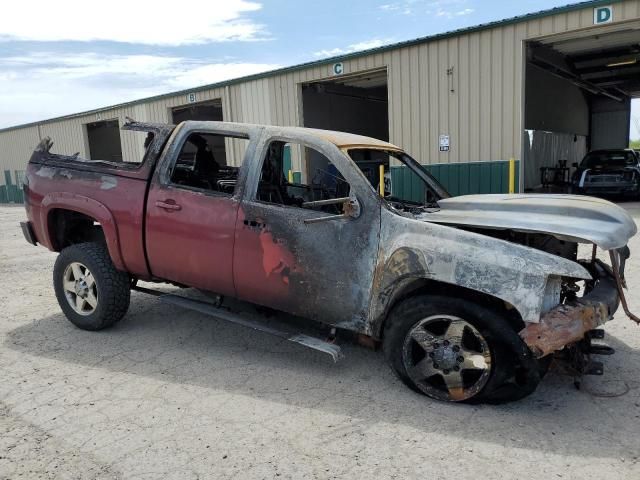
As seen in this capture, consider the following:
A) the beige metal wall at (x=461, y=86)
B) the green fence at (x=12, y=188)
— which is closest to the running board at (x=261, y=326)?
the beige metal wall at (x=461, y=86)

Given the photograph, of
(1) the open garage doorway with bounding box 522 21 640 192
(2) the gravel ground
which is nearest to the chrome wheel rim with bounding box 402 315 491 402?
(2) the gravel ground

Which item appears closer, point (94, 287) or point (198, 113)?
point (94, 287)

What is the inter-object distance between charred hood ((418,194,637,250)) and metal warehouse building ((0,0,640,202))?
8.63 meters

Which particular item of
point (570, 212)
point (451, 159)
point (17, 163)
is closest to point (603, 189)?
point (451, 159)

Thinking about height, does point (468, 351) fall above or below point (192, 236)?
below

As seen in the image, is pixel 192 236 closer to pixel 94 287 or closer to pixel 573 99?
pixel 94 287

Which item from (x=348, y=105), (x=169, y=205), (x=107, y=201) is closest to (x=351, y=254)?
(x=169, y=205)

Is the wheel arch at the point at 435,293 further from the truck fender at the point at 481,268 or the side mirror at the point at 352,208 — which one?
the side mirror at the point at 352,208

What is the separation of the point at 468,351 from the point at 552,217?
3.51ft

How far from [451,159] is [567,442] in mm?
10750

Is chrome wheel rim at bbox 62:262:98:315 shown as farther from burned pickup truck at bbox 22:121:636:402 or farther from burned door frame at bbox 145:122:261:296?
burned door frame at bbox 145:122:261:296

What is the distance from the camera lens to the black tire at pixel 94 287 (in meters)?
4.70

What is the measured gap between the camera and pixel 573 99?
80.1 feet

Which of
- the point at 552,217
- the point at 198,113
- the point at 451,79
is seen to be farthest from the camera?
the point at 198,113
